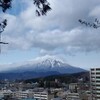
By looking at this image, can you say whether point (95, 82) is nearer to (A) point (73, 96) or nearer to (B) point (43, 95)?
(A) point (73, 96)

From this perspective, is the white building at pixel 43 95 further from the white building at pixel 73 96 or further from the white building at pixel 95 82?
the white building at pixel 95 82

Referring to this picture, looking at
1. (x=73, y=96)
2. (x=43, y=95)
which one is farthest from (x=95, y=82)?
(x=43, y=95)

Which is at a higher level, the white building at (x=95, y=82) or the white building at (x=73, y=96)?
the white building at (x=95, y=82)

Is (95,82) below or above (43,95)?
above

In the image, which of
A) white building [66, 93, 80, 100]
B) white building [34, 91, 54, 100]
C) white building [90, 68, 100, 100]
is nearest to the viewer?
white building [90, 68, 100, 100]

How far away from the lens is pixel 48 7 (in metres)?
8.09

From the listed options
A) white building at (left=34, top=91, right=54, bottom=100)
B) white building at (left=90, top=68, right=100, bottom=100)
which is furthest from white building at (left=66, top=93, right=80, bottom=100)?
white building at (left=90, top=68, right=100, bottom=100)

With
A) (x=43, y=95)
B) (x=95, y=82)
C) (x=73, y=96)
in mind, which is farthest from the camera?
(x=43, y=95)

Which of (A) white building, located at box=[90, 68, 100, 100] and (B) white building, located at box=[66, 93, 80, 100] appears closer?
(A) white building, located at box=[90, 68, 100, 100]

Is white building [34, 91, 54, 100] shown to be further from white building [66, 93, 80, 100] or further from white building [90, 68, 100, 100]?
white building [90, 68, 100, 100]

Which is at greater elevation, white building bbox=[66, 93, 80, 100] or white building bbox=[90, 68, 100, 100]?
white building bbox=[90, 68, 100, 100]

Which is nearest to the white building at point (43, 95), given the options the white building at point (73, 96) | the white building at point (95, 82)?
the white building at point (73, 96)

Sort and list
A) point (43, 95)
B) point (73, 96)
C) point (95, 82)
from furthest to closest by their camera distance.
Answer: point (43, 95)
point (73, 96)
point (95, 82)

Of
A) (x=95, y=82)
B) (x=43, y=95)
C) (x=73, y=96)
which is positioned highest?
(x=95, y=82)
